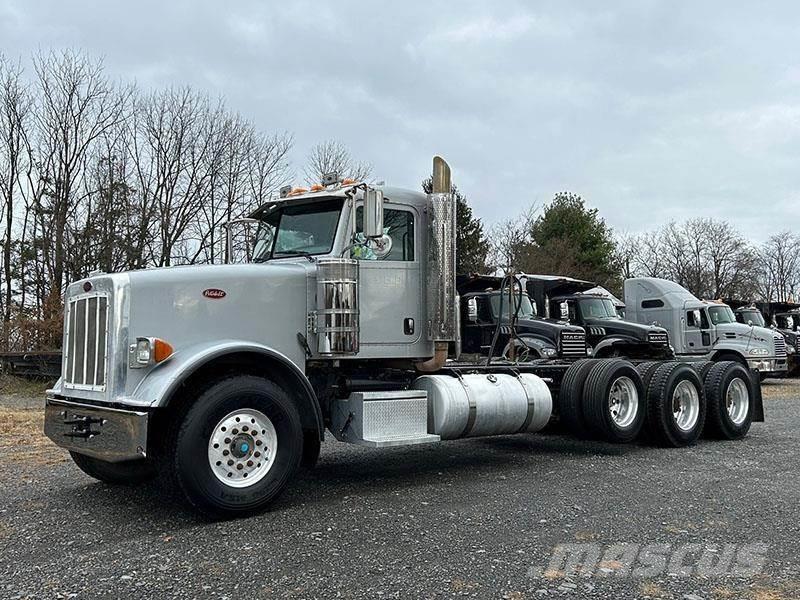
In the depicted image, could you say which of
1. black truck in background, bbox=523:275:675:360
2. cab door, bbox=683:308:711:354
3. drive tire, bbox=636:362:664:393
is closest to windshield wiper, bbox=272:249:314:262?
drive tire, bbox=636:362:664:393

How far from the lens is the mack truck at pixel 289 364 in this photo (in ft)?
18.6

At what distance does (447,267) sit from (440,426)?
1.55 metres

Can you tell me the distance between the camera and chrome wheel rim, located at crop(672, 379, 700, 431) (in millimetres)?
9570

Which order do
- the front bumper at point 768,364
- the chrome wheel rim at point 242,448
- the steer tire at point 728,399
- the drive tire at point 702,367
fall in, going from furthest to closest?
the front bumper at point 768,364 → the drive tire at point 702,367 → the steer tire at point 728,399 → the chrome wheel rim at point 242,448

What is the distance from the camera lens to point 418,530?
211 inches

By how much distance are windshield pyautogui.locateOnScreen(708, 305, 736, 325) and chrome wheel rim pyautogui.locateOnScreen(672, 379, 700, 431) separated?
46.2 ft

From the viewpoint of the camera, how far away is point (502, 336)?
13.6 metres

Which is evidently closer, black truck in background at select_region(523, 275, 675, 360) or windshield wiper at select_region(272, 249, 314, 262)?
windshield wiper at select_region(272, 249, 314, 262)

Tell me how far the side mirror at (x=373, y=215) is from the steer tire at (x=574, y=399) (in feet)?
11.5

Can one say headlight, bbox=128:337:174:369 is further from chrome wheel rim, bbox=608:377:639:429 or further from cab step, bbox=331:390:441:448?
chrome wheel rim, bbox=608:377:639:429

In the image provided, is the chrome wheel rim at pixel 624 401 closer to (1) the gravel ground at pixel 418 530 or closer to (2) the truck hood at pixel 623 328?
(1) the gravel ground at pixel 418 530

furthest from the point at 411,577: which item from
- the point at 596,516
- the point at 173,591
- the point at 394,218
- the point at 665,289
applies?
the point at 665,289

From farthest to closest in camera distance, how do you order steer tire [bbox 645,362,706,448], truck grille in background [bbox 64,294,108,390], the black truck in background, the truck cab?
the black truck in background → the truck cab → steer tire [bbox 645,362,706,448] → truck grille in background [bbox 64,294,108,390]

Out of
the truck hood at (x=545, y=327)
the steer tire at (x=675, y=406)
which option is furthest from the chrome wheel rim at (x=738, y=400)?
the truck hood at (x=545, y=327)
